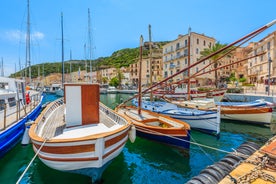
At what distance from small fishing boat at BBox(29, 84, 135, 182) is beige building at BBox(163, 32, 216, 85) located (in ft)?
116

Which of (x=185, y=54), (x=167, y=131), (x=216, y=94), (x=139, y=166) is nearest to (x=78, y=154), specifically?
(x=139, y=166)


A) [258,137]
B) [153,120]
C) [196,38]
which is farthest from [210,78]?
[153,120]

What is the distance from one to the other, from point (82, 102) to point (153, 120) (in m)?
4.92

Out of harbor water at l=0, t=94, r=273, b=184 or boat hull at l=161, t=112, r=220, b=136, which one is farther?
boat hull at l=161, t=112, r=220, b=136

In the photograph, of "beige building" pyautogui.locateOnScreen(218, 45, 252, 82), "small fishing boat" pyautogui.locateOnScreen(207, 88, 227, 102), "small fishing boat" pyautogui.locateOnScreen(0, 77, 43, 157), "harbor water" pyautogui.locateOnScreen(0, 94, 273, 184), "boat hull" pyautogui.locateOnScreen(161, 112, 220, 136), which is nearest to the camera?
"harbor water" pyautogui.locateOnScreen(0, 94, 273, 184)

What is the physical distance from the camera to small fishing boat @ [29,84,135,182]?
16.3 ft

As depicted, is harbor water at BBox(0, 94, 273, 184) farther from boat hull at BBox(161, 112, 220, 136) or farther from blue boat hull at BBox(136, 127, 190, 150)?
boat hull at BBox(161, 112, 220, 136)

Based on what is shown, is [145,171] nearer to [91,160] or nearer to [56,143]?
[91,160]

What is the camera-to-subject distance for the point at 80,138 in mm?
4934

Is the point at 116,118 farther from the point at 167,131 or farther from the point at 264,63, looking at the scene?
the point at 264,63

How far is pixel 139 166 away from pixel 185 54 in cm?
4173

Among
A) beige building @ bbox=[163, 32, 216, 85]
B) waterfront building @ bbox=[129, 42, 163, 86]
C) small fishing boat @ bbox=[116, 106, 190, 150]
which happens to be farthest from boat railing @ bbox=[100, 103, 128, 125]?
waterfront building @ bbox=[129, 42, 163, 86]

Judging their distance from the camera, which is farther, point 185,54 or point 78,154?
point 185,54

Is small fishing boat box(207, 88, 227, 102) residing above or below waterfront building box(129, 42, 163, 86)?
below
